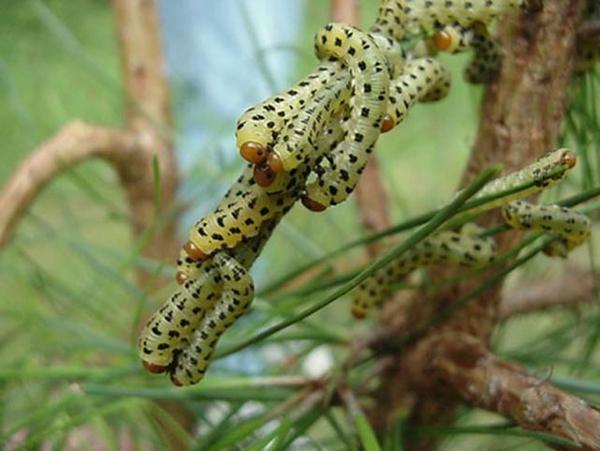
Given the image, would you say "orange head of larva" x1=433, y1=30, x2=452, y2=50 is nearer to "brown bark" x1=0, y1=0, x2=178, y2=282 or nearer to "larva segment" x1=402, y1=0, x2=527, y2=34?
"larva segment" x1=402, y1=0, x2=527, y2=34

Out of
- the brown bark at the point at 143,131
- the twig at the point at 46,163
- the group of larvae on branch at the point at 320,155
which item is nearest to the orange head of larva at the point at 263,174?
the group of larvae on branch at the point at 320,155

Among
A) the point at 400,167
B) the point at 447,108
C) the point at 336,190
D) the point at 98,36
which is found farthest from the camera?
the point at 400,167

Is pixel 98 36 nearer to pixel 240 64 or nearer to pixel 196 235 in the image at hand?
pixel 240 64

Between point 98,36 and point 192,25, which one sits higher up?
point 98,36

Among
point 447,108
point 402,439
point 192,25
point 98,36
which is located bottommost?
point 402,439

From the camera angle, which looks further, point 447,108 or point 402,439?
point 447,108

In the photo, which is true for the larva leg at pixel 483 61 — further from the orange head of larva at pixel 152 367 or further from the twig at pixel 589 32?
the orange head of larva at pixel 152 367

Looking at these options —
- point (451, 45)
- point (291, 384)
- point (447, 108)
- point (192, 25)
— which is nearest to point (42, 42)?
point (192, 25)
